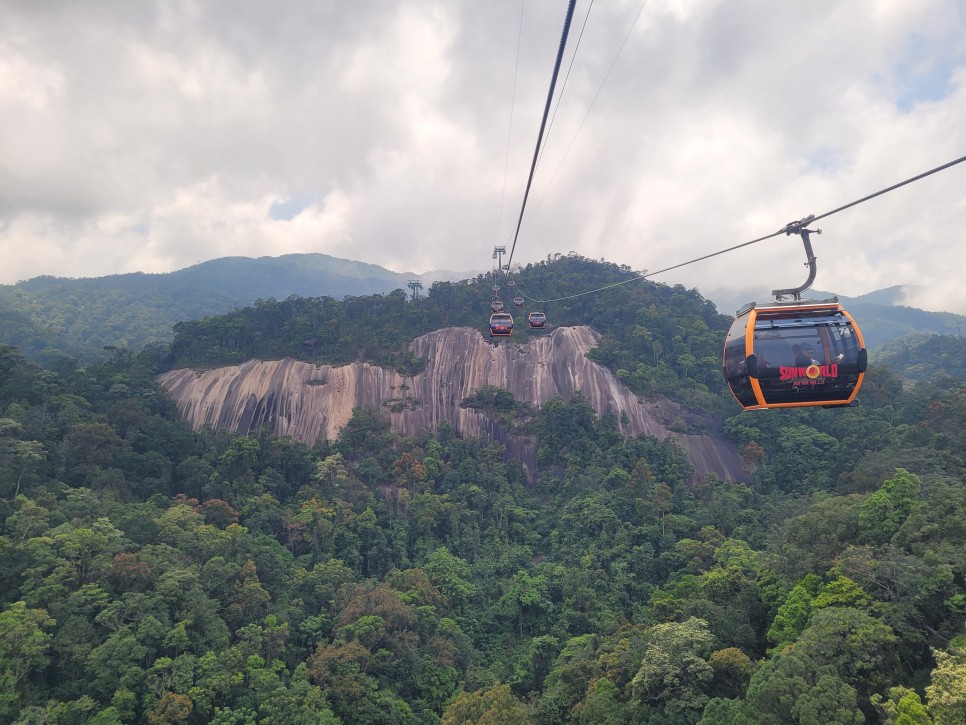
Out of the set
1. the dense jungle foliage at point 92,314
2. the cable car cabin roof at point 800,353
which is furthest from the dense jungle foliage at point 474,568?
the dense jungle foliage at point 92,314

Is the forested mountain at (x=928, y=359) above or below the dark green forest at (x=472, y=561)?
above

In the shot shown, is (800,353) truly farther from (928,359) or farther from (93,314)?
(93,314)

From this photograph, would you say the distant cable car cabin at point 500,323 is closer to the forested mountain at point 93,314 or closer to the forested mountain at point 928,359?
the forested mountain at point 93,314

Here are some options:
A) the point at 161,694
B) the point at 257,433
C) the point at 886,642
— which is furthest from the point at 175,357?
the point at 886,642

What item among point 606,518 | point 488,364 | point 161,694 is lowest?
point 161,694

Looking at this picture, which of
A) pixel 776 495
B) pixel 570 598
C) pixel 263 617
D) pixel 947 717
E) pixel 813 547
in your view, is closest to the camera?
pixel 947 717

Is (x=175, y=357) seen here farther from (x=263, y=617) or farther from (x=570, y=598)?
(x=570, y=598)
